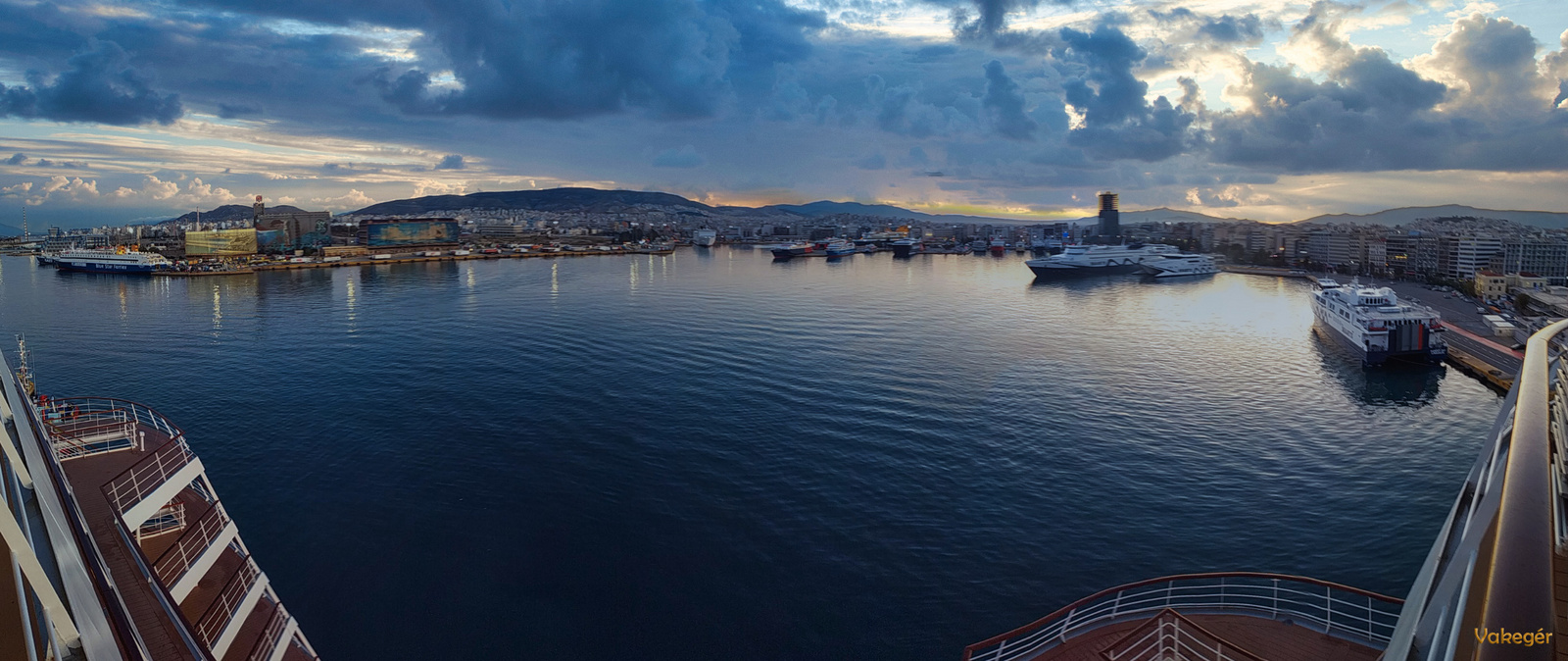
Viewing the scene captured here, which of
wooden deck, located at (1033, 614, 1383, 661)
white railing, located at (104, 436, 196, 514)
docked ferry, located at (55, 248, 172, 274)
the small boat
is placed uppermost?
the small boat

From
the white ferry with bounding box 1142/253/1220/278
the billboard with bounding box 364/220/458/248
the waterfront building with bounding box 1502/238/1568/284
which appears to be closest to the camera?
the waterfront building with bounding box 1502/238/1568/284

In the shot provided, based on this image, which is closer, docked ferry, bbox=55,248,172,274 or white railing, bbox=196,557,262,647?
white railing, bbox=196,557,262,647

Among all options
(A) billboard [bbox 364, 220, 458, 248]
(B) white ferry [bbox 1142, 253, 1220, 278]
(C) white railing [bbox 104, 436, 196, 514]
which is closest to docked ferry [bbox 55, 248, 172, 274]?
(A) billboard [bbox 364, 220, 458, 248]

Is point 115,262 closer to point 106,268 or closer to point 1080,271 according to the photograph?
point 106,268

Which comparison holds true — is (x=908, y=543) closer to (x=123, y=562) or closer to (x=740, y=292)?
(x=123, y=562)

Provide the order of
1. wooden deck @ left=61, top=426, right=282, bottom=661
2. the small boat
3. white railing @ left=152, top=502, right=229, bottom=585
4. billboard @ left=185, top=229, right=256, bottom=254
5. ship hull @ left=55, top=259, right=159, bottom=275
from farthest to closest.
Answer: the small boat → billboard @ left=185, top=229, right=256, bottom=254 → ship hull @ left=55, top=259, right=159, bottom=275 → white railing @ left=152, top=502, right=229, bottom=585 → wooden deck @ left=61, top=426, right=282, bottom=661

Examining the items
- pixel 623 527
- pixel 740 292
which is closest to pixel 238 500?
pixel 623 527

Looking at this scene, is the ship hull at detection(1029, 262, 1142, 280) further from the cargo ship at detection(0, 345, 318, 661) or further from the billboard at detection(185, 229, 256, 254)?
the billboard at detection(185, 229, 256, 254)
